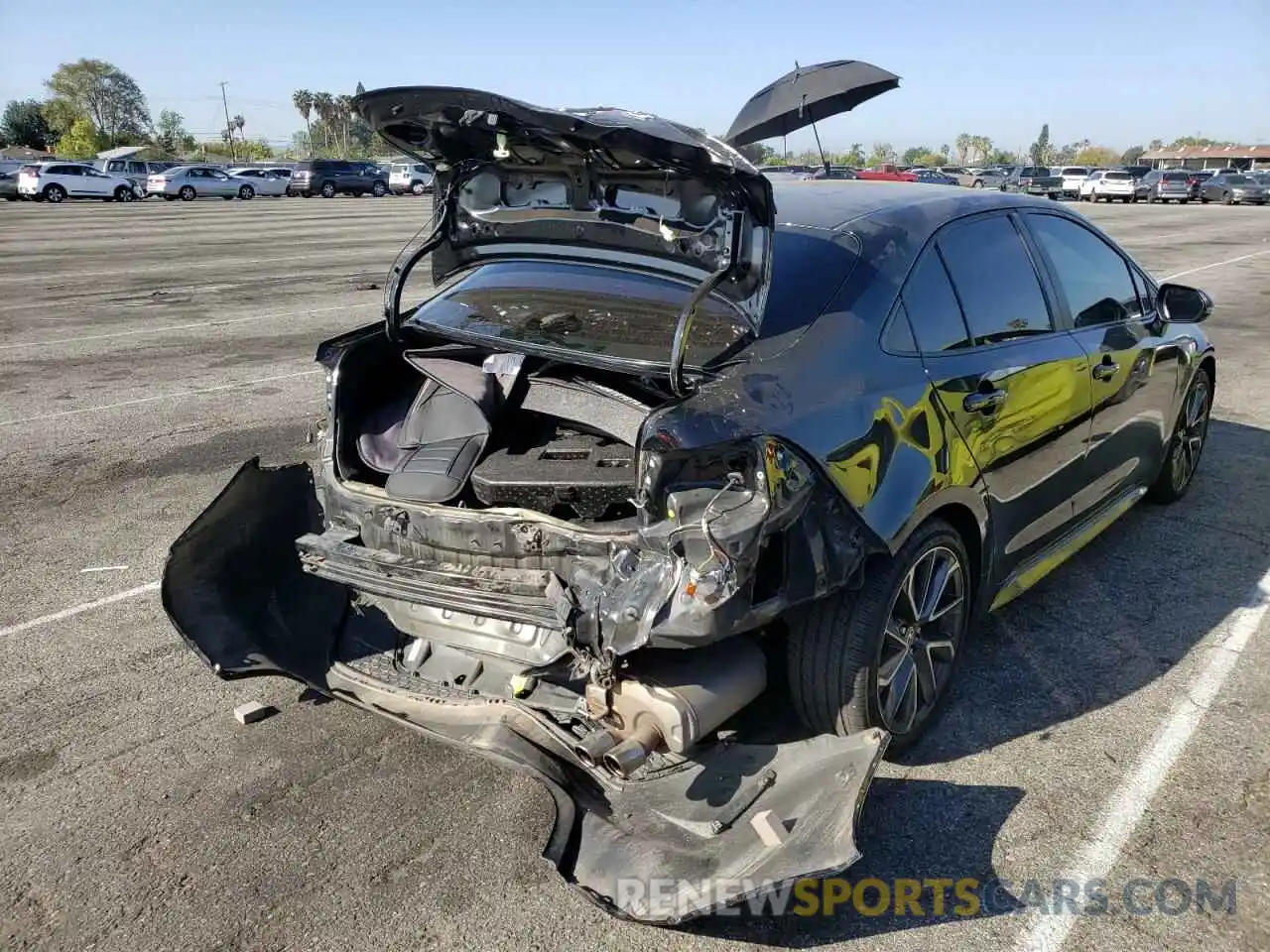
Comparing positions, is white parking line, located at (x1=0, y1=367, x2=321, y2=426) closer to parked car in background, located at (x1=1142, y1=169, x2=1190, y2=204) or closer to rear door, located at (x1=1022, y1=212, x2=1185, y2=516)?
rear door, located at (x1=1022, y1=212, x2=1185, y2=516)

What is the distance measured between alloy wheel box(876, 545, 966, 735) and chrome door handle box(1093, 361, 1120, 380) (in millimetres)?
1311

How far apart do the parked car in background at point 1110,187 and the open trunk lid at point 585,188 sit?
2021 inches

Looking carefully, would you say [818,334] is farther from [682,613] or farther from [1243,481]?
[1243,481]

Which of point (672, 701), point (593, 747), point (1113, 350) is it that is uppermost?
point (1113, 350)

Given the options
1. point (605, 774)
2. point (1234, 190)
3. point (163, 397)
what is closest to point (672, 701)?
point (605, 774)

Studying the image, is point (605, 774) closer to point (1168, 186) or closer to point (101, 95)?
point (1168, 186)

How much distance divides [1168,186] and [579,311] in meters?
51.2

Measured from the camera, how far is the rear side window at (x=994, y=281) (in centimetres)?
368

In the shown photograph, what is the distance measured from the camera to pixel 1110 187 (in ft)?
158

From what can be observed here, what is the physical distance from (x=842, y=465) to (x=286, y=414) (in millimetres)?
6061

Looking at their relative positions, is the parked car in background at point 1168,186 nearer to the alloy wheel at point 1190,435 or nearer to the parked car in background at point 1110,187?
the parked car in background at point 1110,187

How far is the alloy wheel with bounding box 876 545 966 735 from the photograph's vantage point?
3258mm

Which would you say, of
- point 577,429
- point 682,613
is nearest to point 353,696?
point 577,429

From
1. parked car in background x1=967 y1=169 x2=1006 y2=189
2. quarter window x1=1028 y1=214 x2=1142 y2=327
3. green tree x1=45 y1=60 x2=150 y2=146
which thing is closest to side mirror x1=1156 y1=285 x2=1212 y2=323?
quarter window x1=1028 y1=214 x2=1142 y2=327
